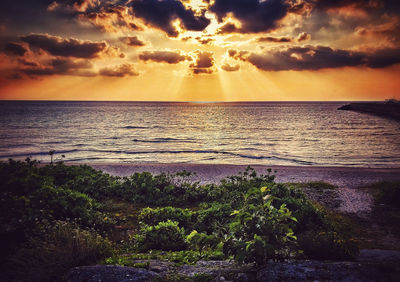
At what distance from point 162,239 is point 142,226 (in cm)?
143

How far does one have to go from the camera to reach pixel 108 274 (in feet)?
11.5

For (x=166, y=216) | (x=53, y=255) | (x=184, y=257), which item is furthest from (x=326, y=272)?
(x=166, y=216)

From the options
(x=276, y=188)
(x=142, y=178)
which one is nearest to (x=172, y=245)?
(x=276, y=188)

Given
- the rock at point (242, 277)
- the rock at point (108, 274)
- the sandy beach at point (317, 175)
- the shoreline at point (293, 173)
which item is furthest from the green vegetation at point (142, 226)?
the shoreline at point (293, 173)

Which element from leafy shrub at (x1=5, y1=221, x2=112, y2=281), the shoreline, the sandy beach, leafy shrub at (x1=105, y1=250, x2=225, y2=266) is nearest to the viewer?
leafy shrub at (x1=5, y1=221, x2=112, y2=281)

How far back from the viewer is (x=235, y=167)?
1838cm

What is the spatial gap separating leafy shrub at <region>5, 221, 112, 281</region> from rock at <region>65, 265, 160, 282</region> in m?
0.39

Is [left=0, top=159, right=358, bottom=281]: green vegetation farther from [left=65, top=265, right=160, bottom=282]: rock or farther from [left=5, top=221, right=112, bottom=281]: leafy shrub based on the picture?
[left=65, top=265, right=160, bottom=282]: rock

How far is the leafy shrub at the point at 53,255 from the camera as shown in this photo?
3779 millimetres

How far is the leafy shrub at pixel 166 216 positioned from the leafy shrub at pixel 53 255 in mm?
3049

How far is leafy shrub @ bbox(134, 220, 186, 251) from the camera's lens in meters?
6.11

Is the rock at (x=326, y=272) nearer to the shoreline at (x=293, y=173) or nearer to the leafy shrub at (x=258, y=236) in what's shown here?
the leafy shrub at (x=258, y=236)

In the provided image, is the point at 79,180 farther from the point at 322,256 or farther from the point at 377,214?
the point at 377,214

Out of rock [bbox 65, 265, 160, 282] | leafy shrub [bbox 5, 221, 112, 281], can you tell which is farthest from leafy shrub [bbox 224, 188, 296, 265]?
leafy shrub [bbox 5, 221, 112, 281]
